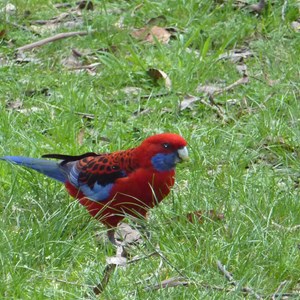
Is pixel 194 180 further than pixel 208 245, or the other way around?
pixel 194 180

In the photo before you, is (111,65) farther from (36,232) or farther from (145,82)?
(36,232)

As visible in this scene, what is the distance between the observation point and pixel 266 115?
21.2 feet

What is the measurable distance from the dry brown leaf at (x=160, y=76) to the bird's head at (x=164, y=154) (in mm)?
1909

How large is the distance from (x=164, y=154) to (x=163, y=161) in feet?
0.11

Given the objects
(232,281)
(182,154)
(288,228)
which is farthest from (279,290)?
(182,154)

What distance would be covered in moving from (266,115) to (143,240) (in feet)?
5.86

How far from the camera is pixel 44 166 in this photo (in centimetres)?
546

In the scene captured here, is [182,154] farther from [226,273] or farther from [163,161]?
[226,273]

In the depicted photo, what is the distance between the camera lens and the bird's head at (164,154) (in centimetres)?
520

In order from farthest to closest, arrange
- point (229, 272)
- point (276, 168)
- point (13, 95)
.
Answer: point (13, 95)
point (276, 168)
point (229, 272)

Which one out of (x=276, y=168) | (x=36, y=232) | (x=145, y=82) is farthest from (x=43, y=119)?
(x=36, y=232)

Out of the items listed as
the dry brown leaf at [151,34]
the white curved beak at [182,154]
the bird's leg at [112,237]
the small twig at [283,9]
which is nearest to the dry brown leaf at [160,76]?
the dry brown leaf at [151,34]

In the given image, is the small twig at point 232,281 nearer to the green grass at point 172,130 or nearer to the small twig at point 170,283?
the green grass at point 172,130

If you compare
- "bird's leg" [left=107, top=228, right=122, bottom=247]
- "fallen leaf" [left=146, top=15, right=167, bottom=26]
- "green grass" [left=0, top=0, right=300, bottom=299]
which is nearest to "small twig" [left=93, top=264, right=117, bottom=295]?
"green grass" [left=0, top=0, right=300, bottom=299]
